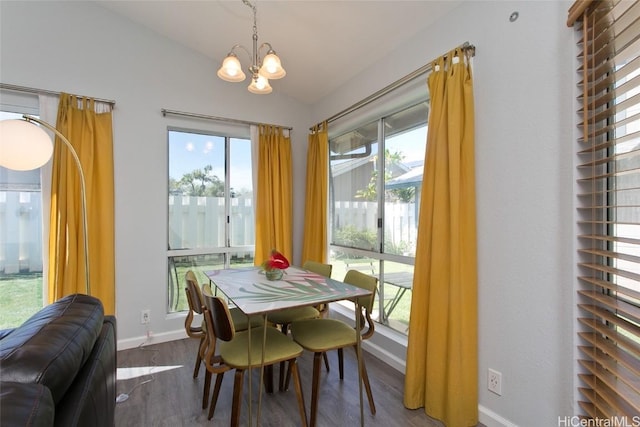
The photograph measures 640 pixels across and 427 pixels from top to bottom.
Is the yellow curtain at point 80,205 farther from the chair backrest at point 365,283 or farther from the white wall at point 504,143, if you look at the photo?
the chair backrest at point 365,283

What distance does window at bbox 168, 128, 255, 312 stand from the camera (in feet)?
10.6

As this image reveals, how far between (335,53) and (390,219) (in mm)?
1648

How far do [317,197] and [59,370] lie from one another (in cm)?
276

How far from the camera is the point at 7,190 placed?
8.27 ft

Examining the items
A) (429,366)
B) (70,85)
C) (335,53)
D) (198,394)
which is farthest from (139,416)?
(335,53)

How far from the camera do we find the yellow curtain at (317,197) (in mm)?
3375

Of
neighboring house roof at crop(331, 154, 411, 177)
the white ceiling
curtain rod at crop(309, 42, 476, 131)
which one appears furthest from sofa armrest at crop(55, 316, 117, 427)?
the white ceiling

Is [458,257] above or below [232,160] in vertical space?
below

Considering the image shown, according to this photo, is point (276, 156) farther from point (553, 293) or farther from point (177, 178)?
point (553, 293)

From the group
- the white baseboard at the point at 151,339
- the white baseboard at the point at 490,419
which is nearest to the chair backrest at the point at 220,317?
the white baseboard at the point at 490,419

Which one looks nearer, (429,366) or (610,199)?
(610,199)

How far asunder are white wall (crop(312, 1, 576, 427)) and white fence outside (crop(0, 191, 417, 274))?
79 centimetres

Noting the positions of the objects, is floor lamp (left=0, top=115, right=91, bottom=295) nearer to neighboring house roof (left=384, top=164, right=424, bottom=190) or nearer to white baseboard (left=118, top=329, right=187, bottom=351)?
white baseboard (left=118, top=329, right=187, bottom=351)

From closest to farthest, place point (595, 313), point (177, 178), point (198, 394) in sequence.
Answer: point (595, 313) → point (198, 394) → point (177, 178)
